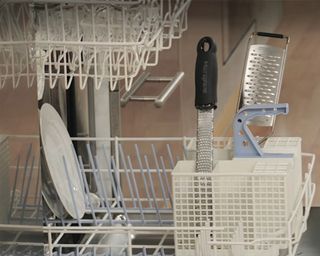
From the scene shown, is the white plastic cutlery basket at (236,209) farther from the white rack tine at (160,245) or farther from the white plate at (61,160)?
the white plate at (61,160)

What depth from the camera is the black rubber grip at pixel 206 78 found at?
945 mm

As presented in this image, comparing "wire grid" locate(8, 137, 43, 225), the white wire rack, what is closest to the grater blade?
the white wire rack

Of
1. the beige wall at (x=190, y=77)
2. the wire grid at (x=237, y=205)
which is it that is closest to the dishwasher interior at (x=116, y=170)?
the wire grid at (x=237, y=205)

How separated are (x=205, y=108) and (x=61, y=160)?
0.26m

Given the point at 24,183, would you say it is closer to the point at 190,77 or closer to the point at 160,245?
the point at 160,245

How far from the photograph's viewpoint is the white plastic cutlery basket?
92 centimetres

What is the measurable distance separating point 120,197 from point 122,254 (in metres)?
0.15

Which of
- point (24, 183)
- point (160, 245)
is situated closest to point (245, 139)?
point (160, 245)

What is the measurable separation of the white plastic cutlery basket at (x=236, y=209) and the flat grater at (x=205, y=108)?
2cm

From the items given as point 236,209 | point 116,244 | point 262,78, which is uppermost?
point 262,78

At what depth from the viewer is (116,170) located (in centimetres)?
116

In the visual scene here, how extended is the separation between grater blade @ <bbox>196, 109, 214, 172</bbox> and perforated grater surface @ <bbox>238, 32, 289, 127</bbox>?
0.21 meters

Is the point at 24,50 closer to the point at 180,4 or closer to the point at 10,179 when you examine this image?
the point at 10,179

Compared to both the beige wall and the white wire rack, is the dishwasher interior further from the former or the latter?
the beige wall
